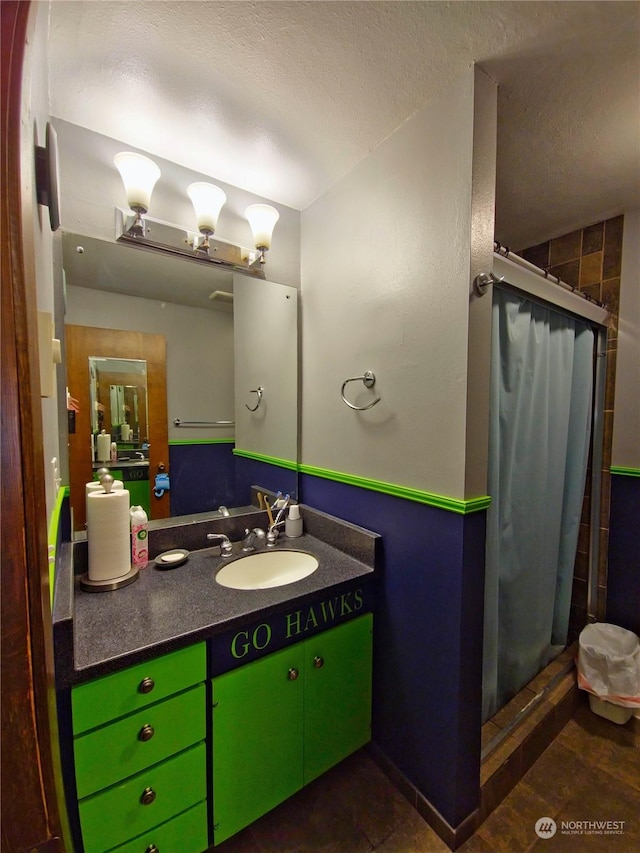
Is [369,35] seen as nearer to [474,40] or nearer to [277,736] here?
[474,40]

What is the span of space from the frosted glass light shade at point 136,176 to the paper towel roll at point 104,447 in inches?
31.8

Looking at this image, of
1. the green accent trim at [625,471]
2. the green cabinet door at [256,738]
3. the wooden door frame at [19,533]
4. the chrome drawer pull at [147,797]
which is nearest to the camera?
the wooden door frame at [19,533]

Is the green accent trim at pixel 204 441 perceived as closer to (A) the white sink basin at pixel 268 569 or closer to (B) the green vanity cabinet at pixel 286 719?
(A) the white sink basin at pixel 268 569

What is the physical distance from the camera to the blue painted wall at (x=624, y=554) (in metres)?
1.79

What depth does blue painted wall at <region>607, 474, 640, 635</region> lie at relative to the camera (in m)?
1.79

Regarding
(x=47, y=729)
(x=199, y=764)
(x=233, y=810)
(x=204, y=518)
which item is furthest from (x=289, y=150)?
(x=233, y=810)

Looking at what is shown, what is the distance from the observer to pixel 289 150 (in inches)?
52.5

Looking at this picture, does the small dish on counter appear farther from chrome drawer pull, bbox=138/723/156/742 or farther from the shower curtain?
the shower curtain

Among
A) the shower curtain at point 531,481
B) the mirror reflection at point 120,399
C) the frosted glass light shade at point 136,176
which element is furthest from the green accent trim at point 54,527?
the shower curtain at point 531,481

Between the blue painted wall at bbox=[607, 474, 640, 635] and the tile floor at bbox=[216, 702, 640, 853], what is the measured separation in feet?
1.92

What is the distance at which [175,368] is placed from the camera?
1439mm

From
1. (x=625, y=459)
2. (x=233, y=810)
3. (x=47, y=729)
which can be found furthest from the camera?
(x=625, y=459)

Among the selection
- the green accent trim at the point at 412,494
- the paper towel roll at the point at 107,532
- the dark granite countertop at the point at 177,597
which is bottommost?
the dark granite countertop at the point at 177,597

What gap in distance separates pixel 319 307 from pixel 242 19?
900 mm
